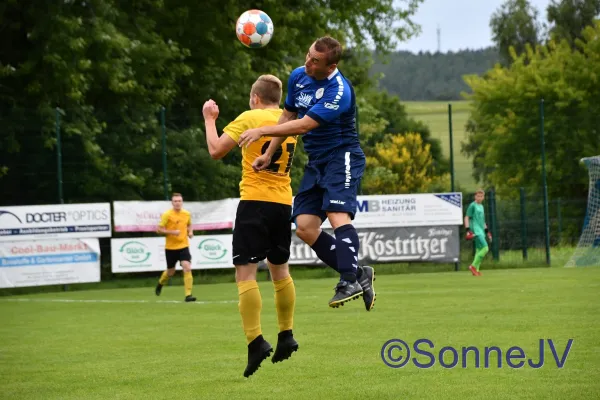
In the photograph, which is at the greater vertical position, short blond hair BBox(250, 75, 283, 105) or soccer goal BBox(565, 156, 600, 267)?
short blond hair BBox(250, 75, 283, 105)

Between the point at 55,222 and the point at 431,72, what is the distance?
10699 centimetres

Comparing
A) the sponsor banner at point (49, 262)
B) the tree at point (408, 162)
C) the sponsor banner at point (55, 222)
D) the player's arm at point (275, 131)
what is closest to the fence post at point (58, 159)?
the sponsor banner at point (55, 222)

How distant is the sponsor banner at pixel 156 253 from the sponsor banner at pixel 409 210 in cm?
330

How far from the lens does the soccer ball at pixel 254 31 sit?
9617 mm

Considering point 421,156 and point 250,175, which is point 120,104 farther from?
point 421,156

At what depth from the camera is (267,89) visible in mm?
7949

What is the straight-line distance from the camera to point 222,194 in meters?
27.2

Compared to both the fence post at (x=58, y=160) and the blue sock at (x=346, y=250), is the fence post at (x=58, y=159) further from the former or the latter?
the blue sock at (x=346, y=250)

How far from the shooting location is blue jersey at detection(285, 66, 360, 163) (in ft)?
24.8

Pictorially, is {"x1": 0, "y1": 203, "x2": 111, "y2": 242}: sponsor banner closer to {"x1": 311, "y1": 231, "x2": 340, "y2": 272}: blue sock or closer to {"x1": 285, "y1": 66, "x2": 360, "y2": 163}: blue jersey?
{"x1": 311, "y1": 231, "x2": 340, "y2": 272}: blue sock

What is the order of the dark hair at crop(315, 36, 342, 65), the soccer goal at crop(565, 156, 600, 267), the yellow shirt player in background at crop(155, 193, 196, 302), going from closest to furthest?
the dark hair at crop(315, 36, 342, 65)
the yellow shirt player in background at crop(155, 193, 196, 302)
the soccer goal at crop(565, 156, 600, 267)

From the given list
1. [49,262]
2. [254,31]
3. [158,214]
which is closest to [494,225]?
[158,214]

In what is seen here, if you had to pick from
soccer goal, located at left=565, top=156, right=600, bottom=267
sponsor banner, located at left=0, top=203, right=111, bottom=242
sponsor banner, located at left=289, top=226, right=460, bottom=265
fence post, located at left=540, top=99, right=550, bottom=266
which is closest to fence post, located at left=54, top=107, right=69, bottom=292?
sponsor banner, located at left=0, top=203, right=111, bottom=242

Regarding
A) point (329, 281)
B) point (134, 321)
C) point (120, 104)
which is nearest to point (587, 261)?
point (329, 281)
